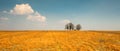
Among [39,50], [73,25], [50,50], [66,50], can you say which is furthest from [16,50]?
[73,25]

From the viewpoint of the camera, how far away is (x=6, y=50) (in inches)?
689

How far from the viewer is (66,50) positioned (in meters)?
17.0

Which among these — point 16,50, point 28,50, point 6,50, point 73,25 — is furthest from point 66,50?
point 73,25

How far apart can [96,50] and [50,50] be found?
5005mm

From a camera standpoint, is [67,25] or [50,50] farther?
[67,25]

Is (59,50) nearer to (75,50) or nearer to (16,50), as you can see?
(75,50)

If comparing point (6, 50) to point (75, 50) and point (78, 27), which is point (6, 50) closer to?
point (75, 50)

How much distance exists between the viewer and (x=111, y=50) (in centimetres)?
1694

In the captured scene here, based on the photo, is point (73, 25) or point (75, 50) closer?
point (75, 50)

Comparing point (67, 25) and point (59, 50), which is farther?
point (67, 25)

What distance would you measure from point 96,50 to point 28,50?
747 cm

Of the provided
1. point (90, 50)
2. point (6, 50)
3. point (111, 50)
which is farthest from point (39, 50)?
point (111, 50)

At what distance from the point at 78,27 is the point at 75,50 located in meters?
124

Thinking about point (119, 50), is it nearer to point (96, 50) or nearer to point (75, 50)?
point (96, 50)
